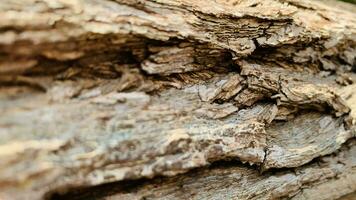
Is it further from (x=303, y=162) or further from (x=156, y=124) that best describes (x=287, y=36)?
(x=156, y=124)

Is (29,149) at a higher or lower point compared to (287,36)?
lower

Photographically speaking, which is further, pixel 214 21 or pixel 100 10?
pixel 214 21

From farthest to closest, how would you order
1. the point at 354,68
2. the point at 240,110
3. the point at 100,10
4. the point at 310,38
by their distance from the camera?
1. the point at 354,68
2. the point at 310,38
3. the point at 240,110
4. the point at 100,10

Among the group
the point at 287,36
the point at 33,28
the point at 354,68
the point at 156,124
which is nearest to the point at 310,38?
the point at 287,36

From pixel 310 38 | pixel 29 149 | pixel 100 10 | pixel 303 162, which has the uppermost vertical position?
pixel 100 10

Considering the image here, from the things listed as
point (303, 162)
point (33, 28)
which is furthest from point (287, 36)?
point (33, 28)

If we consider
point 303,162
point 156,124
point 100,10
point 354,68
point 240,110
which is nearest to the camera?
point 100,10

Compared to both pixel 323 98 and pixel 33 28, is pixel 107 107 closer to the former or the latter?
pixel 33 28
